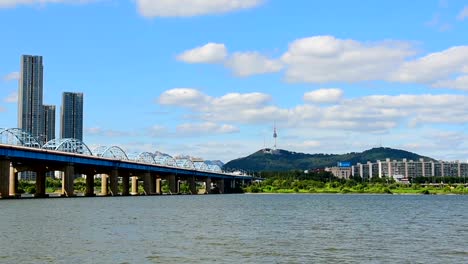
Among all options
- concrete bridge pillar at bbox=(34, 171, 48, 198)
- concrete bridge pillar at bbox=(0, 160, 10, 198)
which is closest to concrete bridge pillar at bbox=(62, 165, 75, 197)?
concrete bridge pillar at bbox=(34, 171, 48, 198)

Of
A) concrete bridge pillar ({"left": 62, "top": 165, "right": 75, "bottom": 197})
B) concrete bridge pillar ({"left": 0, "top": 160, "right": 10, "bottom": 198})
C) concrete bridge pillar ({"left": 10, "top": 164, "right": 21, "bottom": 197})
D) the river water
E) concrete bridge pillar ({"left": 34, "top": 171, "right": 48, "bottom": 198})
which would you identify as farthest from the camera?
concrete bridge pillar ({"left": 34, "top": 171, "right": 48, "bottom": 198})

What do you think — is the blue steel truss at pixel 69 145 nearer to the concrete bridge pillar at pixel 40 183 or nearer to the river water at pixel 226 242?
the concrete bridge pillar at pixel 40 183

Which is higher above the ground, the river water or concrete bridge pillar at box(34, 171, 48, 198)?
concrete bridge pillar at box(34, 171, 48, 198)

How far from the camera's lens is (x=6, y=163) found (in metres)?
138

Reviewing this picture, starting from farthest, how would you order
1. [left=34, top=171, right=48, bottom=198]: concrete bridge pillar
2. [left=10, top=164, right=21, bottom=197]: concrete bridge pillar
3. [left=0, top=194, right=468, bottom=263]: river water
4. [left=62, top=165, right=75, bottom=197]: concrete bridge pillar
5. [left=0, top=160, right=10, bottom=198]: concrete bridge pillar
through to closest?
[left=34, top=171, right=48, bottom=198]: concrete bridge pillar → [left=62, top=165, right=75, bottom=197]: concrete bridge pillar → [left=10, top=164, right=21, bottom=197]: concrete bridge pillar → [left=0, top=160, right=10, bottom=198]: concrete bridge pillar → [left=0, top=194, right=468, bottom=263]: river water

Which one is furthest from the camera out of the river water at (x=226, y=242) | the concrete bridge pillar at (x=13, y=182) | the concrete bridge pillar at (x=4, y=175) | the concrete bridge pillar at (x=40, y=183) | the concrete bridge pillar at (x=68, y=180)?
the concrete bridge pillar at (x=40, y=183)

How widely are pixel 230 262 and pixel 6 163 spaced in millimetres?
108788

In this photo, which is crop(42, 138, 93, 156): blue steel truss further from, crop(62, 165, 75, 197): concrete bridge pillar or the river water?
the river water

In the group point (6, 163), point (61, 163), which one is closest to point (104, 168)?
point (61, 163)

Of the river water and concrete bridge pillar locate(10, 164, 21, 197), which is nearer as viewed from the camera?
the river water

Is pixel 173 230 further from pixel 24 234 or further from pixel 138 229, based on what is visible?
pixel 24 234

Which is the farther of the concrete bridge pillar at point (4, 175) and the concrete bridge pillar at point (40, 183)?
the concrete bridge pillar at point (40, 183)

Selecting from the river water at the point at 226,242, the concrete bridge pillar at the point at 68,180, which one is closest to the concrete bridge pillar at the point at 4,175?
the concrete bridge pillar at the point at 68,180

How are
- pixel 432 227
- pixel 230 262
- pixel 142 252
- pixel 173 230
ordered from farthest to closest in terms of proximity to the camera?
pixel 432 227
pixel 173 230
pixel 142 252
pixel 230 262
